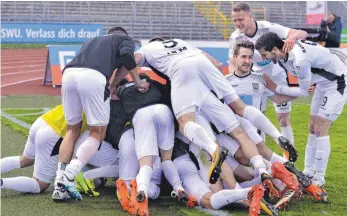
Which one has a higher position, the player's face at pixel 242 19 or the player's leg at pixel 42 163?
the player's face at pixel 242 19

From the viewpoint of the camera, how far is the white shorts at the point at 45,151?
5754 mm

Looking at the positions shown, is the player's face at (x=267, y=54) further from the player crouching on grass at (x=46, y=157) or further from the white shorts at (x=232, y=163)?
the player crouching on grass at (x=46, y=157)

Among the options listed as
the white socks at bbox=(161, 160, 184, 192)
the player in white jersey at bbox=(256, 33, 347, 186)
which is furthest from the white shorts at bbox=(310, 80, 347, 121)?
the white socks at bbox=(161, 160, 184, 192)

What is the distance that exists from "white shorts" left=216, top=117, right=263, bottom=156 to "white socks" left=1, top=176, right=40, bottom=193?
1822 mm

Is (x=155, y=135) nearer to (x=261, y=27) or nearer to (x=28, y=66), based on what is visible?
(x=261, y=27)

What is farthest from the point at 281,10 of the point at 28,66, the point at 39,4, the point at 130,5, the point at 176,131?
the point at 176,131

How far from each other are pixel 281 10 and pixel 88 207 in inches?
1056

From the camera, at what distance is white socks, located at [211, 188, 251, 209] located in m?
5.02

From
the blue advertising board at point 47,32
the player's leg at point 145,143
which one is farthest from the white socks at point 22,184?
the blue advertising board at point 47,32

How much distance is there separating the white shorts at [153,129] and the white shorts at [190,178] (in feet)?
0.62

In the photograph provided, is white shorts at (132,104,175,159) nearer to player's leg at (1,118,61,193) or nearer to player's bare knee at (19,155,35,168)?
player's leg at (1,118,61,193)

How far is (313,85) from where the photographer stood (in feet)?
22.2

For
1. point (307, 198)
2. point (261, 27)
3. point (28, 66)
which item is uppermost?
point (261, 27)

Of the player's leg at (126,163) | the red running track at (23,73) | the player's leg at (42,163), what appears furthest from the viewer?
the red running track at (23,73)
